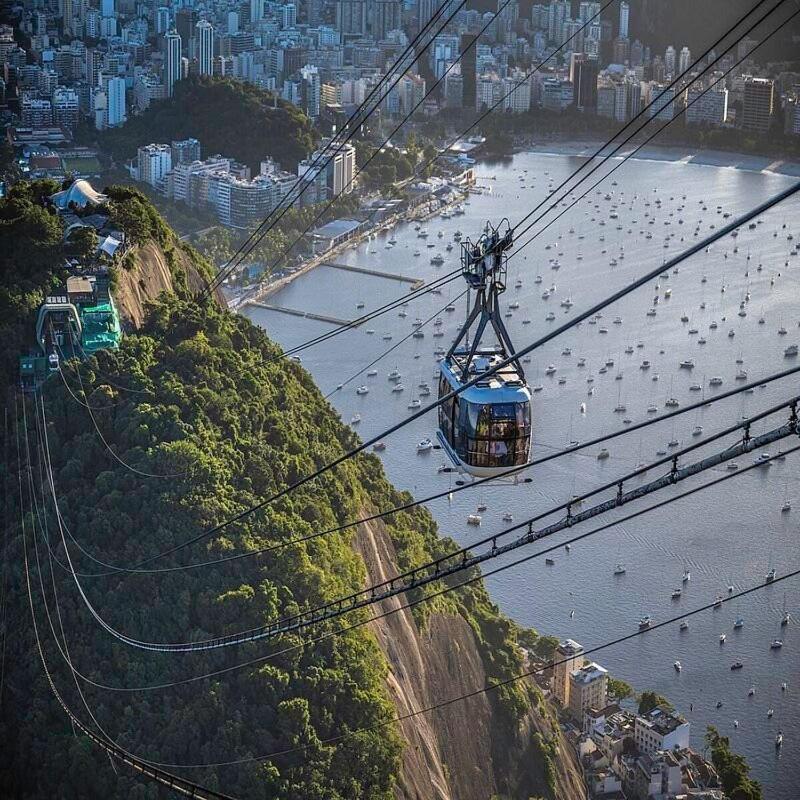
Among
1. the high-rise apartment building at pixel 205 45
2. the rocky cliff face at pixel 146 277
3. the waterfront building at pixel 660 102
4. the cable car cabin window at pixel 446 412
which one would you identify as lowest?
the waterfront building at pixel 660 102

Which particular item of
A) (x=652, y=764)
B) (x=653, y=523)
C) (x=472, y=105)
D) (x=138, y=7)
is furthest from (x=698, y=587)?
(x=138, y=7)

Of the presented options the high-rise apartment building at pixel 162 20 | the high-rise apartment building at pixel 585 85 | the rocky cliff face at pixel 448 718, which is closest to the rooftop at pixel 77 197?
the rocky cliff face at pixel 448 718

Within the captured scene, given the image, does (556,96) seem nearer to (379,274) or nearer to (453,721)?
(379,274)

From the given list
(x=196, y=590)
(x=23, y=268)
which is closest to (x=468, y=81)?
(x=23, y=268)

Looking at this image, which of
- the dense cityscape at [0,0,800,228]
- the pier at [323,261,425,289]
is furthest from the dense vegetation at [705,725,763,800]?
the dense cityscape at [0,0,800,228]

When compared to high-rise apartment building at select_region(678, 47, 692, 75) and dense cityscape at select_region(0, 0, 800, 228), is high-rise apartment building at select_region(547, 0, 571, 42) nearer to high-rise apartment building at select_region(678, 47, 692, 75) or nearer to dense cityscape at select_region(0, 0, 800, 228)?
dense cityscape at select_region(0, 0, 800, 228)

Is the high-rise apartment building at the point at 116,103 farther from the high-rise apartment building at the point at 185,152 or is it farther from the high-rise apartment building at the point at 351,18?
the high-rise apartment building at the point at 351,18
